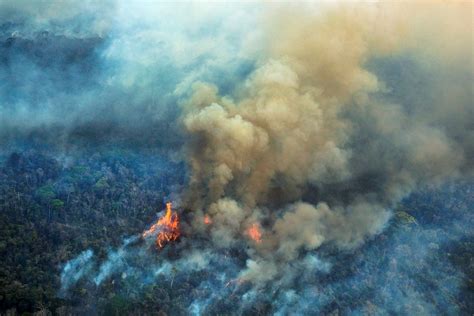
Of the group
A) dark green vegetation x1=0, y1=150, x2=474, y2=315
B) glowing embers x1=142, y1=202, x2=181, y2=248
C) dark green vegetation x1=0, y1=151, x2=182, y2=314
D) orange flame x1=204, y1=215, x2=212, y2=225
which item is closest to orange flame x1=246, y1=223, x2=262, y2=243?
dark green vegetation x1=0, y1=150, x2=474, y2=315

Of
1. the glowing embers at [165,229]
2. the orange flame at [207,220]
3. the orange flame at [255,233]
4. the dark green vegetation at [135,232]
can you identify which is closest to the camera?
the dark green vegetation at [135,232]

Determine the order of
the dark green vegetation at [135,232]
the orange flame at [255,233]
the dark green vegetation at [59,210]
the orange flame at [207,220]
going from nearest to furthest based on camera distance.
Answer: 1. the dark green vegetation at [135,232]
2. the dark green vegetation at [59,210]
3. the orange flame at [255,233]
4. the orange flame at [207,220]

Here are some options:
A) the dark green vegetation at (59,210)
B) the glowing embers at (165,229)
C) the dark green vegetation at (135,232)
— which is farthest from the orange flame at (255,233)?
the dark green vegetation at (59,210)

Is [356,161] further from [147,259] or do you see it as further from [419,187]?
[147,259]

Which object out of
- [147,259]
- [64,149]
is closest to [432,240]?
[147,259]

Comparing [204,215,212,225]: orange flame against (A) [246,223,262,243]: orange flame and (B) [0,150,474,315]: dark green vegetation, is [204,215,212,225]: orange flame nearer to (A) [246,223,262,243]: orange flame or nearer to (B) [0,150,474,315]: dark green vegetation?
(A) [246,223,262,243]: orange flame

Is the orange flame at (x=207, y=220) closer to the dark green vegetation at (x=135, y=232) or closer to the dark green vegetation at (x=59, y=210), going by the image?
the dark green vegetation at (x=135, y=232)
